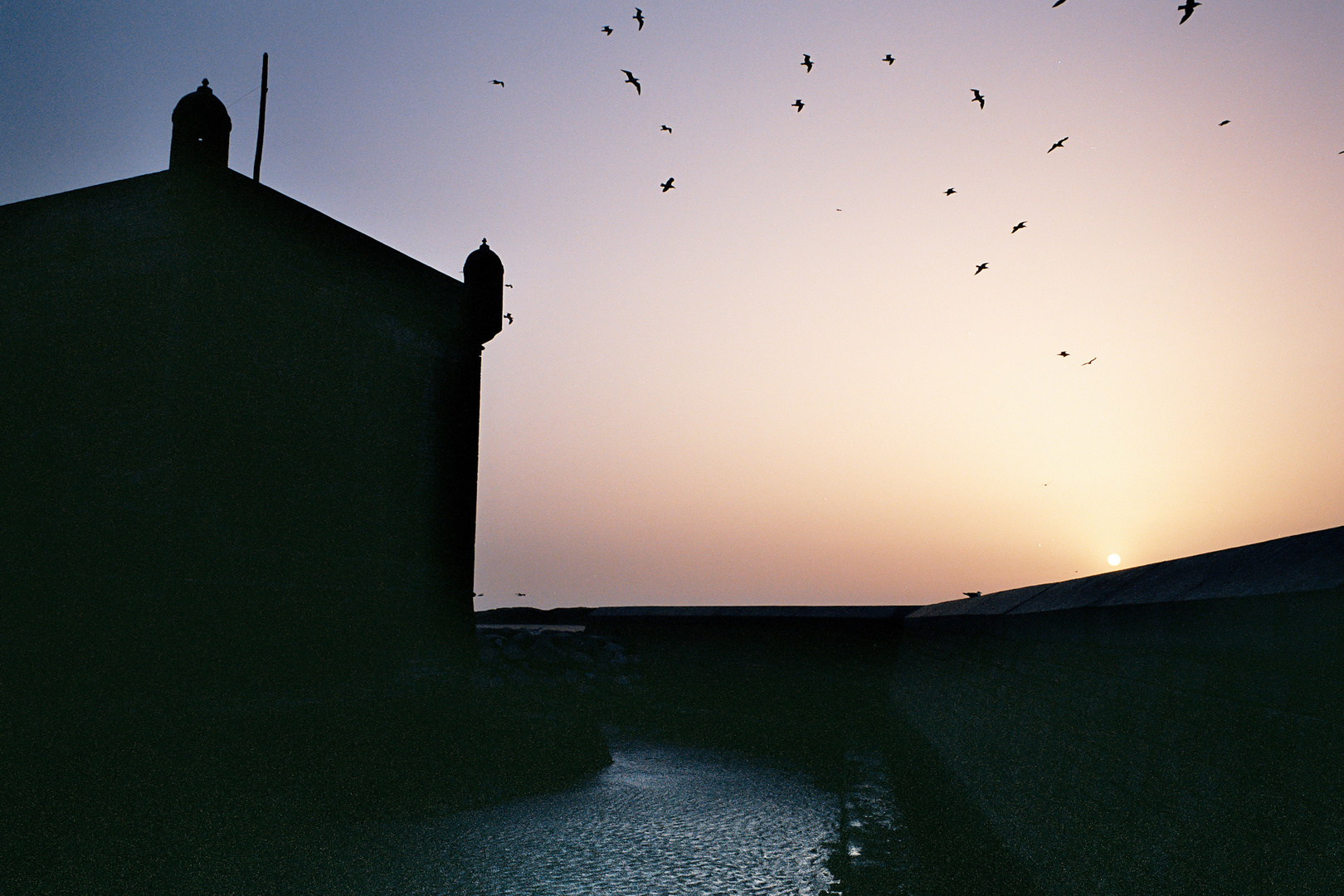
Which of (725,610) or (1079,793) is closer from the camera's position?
(1079,793)

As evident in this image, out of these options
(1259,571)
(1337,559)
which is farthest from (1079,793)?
(1337,559)

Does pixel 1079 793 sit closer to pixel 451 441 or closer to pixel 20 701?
pixel 20 701

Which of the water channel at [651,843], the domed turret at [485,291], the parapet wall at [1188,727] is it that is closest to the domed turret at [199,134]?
the domed turret at [485,291]

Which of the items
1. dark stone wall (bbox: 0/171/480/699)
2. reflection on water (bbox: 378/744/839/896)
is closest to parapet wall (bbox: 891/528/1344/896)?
reflection on water (bbox: 378/744/839/896)

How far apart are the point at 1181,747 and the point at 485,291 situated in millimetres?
14047

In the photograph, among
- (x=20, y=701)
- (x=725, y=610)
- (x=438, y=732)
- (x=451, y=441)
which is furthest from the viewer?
(x=725, y=610)

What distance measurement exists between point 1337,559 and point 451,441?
527 inches

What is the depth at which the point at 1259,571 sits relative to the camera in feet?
8.01

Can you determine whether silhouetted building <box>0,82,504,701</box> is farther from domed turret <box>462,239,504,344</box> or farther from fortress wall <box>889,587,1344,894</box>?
fortress wall <box>889,587,1344,894</box>

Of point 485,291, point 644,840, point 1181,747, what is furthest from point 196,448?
point 1181,747

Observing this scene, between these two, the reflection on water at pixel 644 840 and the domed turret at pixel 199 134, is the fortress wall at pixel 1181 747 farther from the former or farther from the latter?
the domed turret at pixel 199 134

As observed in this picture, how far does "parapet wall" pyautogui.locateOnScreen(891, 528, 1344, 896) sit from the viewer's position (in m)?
2.11

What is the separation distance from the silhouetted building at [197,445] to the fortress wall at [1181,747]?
958 centimetres

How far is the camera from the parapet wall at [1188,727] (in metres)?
2.11
